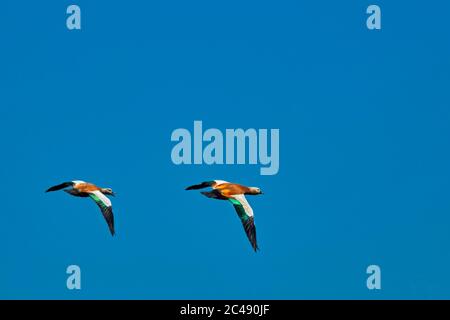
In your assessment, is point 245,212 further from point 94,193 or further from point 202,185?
point 94,193

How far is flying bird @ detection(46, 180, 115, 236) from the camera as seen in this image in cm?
1452

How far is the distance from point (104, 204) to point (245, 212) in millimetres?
2168

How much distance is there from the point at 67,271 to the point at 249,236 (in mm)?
2801

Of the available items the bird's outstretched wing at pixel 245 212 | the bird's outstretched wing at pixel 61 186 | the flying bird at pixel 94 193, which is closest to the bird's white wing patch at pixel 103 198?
the flying bird at pixel 94 193

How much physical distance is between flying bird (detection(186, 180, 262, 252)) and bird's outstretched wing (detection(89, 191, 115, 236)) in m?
1.37

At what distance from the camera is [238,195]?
47.8 feet

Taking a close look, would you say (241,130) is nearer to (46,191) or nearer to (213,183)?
(213,183)

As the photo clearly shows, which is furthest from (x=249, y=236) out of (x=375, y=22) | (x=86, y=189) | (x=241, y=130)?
(x=375, y=22)

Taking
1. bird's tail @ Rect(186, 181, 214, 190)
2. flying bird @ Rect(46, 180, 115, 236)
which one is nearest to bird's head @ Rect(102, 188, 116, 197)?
flying bird @ Rect(46, 180, 115, 236)

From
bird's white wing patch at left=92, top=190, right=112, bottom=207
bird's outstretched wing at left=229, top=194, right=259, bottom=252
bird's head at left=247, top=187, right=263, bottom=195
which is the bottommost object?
bird's outstretched wing at left=229, top=194, right=259, bottom=252

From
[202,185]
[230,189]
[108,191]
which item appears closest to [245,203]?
[230,189]

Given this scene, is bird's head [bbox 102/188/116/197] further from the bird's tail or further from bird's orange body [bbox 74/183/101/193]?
the bird's tail
